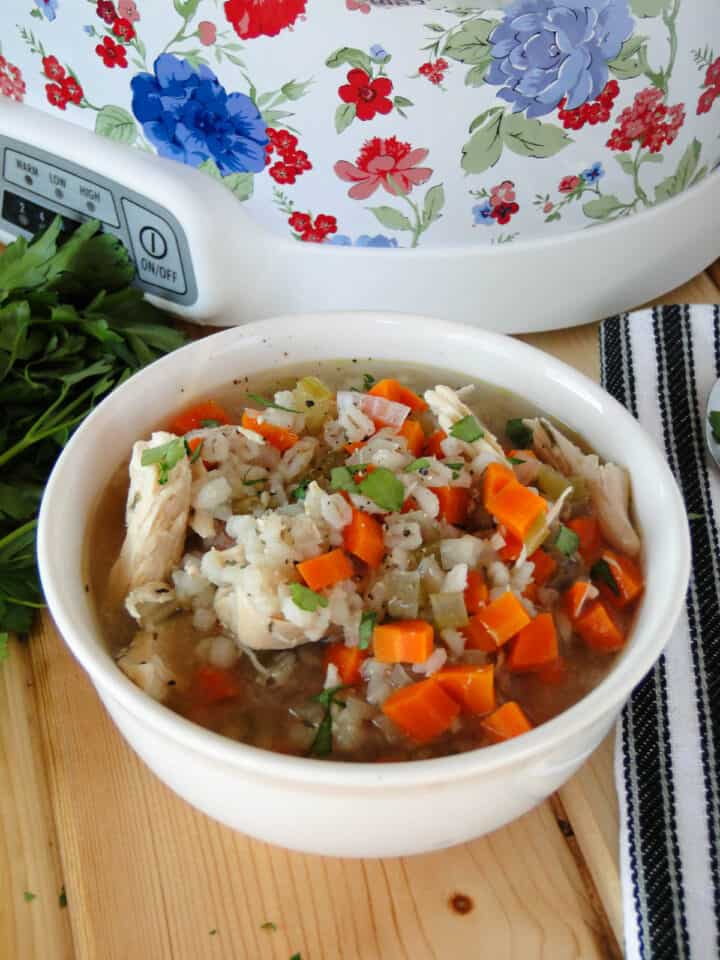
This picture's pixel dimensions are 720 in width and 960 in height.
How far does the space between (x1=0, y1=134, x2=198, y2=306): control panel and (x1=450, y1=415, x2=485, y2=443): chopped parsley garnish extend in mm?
417

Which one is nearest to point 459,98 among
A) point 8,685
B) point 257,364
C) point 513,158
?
point 513,158

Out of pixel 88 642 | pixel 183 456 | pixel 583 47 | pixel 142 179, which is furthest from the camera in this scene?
pixel 142 179

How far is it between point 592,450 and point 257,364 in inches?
12.2

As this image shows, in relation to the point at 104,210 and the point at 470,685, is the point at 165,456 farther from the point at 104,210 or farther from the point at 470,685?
the point at 104,210

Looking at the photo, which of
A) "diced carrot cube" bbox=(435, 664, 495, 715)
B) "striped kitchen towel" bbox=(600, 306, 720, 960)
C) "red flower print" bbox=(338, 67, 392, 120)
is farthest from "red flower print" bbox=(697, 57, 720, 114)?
"diced carrot cube" bbox=(435, 664, 495, 715)

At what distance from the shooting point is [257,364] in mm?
899

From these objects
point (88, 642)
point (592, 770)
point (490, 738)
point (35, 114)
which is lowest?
point (592, 770)

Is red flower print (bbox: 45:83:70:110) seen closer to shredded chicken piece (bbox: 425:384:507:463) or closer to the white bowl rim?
the white bowl rim

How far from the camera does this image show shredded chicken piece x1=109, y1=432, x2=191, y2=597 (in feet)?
2.46

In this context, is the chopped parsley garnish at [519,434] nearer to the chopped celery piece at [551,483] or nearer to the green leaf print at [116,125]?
the chopped celery piece at [551,483]

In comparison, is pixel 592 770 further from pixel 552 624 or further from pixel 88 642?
pixel 88 642

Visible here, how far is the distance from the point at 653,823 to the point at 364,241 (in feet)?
2.05

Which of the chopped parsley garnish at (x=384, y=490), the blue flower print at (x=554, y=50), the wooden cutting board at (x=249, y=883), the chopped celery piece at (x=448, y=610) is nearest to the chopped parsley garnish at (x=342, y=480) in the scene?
the chopped parsley garnish at (x=384, y=490)

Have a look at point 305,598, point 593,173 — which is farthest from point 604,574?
point 593,173
